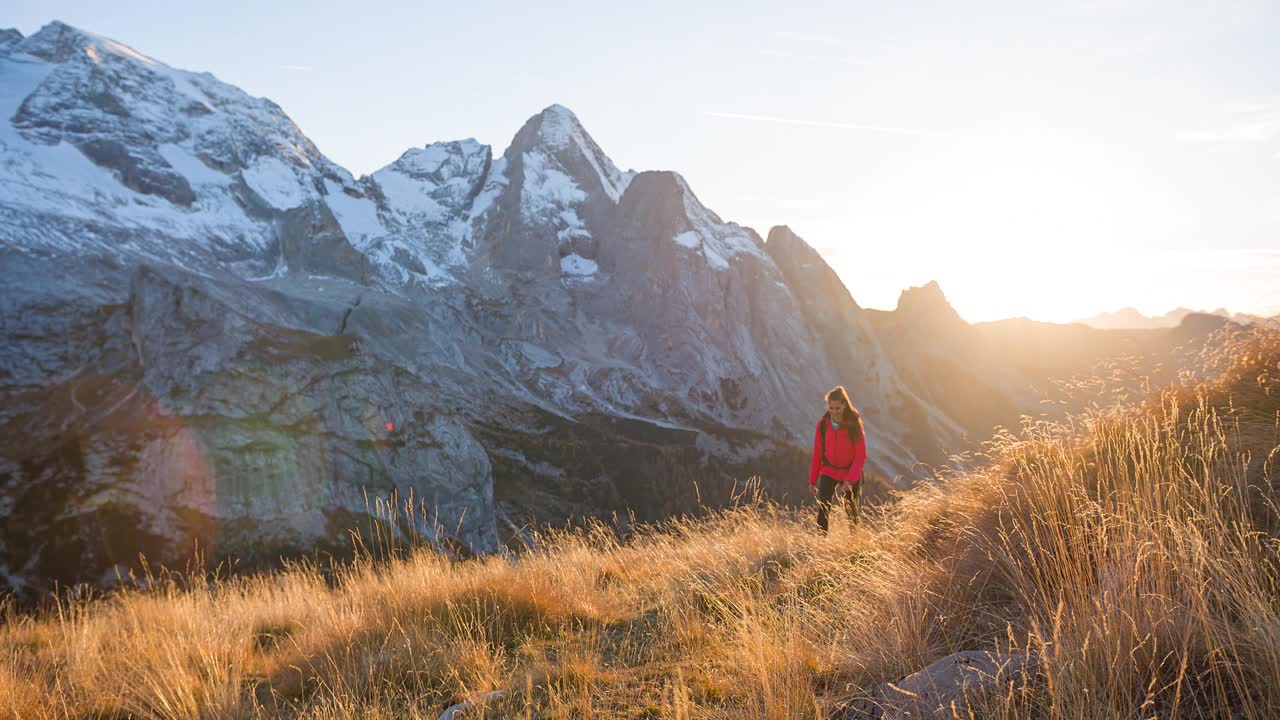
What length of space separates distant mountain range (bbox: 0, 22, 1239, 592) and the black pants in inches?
104

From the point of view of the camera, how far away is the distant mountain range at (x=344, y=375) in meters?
64.3

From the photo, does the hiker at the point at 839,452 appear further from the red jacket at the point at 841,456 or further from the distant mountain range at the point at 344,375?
the distant mountain range at the point at 344,375

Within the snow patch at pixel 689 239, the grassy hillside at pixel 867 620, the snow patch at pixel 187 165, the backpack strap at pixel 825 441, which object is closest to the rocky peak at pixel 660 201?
the snow patch at pixel 689 239

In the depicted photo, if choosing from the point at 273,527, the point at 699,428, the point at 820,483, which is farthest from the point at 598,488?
the point at 820,483

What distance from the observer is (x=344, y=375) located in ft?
259

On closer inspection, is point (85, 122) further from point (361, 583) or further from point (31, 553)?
point (361, 583)

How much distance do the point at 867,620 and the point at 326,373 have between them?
8443 centimetres

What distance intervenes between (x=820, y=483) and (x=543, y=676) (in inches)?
233

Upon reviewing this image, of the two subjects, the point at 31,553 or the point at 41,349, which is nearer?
the point at 31,553

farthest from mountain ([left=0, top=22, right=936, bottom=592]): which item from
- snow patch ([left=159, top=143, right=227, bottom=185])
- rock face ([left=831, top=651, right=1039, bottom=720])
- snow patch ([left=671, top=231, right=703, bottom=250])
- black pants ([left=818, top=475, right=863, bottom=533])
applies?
black pants ([left=818, top=475, right=863, bottom=533])

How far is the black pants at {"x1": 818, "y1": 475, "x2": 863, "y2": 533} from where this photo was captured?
809 cm

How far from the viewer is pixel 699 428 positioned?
490 feet

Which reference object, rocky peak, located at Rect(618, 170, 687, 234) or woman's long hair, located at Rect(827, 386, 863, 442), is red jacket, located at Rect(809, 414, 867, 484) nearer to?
woman's long hair, located at Rect(827, 386, 863, 442)

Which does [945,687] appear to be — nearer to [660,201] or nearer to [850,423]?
[850,423]
